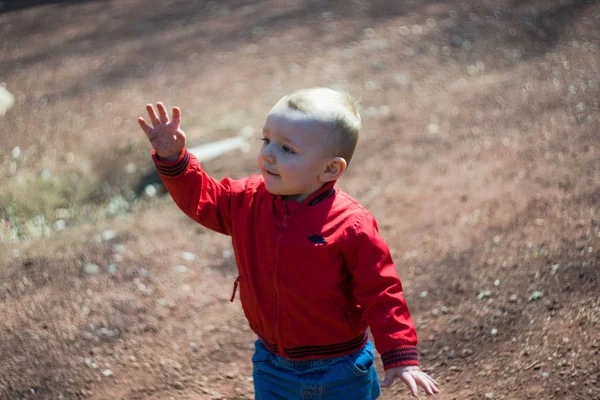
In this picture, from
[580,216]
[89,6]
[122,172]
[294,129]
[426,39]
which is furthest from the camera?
[89,6]

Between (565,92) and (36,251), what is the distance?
4.55 m

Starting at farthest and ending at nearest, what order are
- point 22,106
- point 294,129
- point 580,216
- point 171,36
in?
point 171,36 < point 22,106 < point 580,216 < point 294,129

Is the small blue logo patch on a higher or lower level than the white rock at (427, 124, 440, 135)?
higher

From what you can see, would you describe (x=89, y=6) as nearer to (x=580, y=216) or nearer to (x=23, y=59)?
(x=23, y=59)

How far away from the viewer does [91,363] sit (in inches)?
136

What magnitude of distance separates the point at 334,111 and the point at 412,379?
0.89 metres

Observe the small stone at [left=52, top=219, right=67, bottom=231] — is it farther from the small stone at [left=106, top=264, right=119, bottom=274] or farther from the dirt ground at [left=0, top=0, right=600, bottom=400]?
the small stone at [left=106, top=264, right=119, bottom=274]

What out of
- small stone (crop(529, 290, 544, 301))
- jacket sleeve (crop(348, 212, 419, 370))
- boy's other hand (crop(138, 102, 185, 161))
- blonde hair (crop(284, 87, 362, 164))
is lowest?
small stone (crop(529, 290, 544, 301))

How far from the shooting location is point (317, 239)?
2.27 m

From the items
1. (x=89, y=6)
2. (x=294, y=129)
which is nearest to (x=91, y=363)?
(x=294, y=129)

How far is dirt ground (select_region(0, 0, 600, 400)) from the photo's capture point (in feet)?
11.3

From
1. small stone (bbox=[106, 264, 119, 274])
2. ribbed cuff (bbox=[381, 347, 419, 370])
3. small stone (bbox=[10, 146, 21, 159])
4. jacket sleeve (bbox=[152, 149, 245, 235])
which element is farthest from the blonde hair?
small stone (bbox=[10, 146, 21, 159])

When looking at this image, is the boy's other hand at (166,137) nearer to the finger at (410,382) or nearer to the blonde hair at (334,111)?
the blonde hair at (334,111)

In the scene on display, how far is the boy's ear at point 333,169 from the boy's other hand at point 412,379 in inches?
25.9
